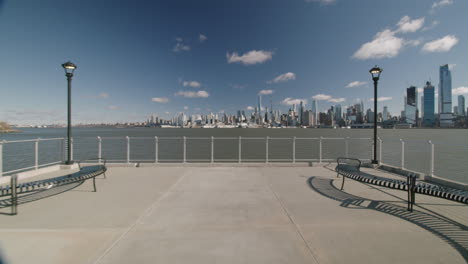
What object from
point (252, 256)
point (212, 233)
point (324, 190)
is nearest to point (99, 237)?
point (212, 233)

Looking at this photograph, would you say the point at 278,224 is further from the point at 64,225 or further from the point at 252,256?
the point at 64,225

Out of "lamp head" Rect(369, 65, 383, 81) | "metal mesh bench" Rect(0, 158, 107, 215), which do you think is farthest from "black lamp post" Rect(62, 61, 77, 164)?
"lamp head" Rect(369, 65, 383, 81)

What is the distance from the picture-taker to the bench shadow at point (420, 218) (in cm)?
262

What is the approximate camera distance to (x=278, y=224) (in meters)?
3.08

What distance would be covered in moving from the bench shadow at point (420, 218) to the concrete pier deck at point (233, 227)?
2cm

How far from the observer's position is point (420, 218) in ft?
10.7

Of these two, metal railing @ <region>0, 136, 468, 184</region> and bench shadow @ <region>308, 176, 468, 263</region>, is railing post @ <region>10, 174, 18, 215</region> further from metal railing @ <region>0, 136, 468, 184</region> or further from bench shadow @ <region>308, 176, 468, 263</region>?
bench shadow @ <region>308, 176, 468, 263</region>

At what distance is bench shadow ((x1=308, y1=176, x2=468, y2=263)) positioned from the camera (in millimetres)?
2623

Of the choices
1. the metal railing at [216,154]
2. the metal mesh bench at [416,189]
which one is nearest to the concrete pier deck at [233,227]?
the metal mesh bench at [416,189]

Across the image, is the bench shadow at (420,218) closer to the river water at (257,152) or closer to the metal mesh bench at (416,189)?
the metal mesh bench at (416,189)

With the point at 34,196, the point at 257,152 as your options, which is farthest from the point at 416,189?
the point at 257,152

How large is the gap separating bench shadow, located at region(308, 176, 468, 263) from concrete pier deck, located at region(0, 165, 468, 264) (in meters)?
0.02

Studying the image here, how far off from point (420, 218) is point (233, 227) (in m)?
3.20

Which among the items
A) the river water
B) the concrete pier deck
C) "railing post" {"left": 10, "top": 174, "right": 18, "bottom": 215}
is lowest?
the river water
